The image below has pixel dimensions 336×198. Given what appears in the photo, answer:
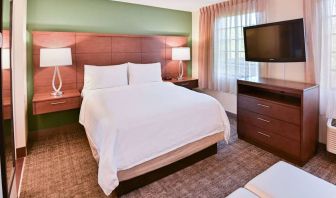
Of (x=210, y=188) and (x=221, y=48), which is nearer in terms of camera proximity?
(x=210, y=188)

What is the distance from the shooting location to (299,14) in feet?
9.57

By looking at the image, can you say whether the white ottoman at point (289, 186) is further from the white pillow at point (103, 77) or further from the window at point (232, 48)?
the white pillow at point (103, 77)

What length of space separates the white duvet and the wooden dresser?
1.88 feet

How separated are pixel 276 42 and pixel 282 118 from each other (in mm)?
1079

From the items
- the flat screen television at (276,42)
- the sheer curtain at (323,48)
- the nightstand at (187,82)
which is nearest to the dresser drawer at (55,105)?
the nightstand at (187,82)

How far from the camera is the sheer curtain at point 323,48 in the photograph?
2.56 meters

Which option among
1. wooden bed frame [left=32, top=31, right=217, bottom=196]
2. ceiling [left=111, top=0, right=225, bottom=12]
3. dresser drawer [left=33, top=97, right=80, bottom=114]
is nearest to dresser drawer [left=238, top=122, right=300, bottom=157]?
wooden bed frame [left=32, top=31, right=217, bottom=196]

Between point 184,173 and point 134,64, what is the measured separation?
2268mm

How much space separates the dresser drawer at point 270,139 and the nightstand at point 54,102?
2612 millimetres

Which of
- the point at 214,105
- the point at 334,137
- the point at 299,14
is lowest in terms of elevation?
the point at 334,137

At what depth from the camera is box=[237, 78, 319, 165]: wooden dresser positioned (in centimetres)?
246

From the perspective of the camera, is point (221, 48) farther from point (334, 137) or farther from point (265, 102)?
point (334, 137)

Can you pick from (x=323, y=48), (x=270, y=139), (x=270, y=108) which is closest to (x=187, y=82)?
(x=270, y=108)

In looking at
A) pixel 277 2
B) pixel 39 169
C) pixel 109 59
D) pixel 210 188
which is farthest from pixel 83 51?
pixel 277 2
